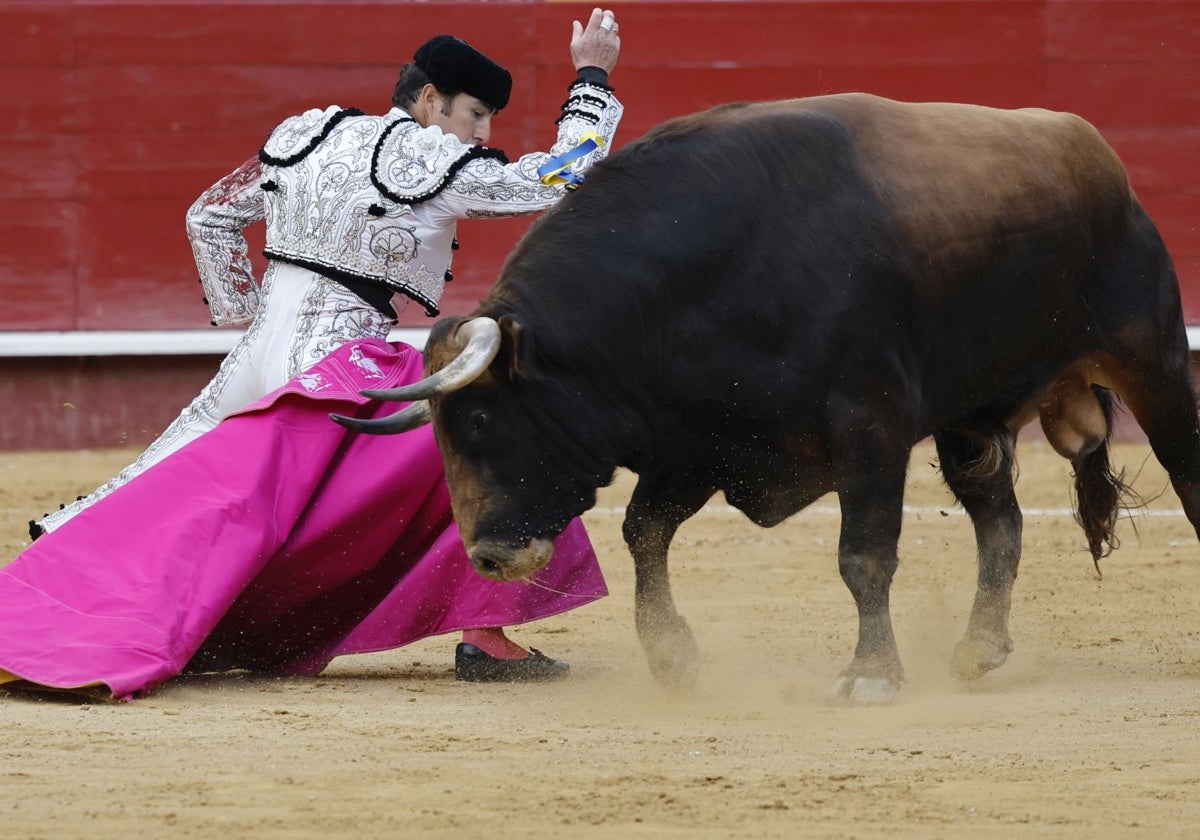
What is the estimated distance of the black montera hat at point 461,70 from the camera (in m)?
3.88

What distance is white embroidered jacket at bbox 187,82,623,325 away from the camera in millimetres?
3748

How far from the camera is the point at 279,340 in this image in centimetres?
398

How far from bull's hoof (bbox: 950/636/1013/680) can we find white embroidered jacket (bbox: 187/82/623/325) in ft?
3.96

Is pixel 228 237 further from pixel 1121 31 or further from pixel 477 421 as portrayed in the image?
pixel 1121 31

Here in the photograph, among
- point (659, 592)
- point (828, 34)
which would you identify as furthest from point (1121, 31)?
point (659, 592)

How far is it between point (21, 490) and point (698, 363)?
394 cm

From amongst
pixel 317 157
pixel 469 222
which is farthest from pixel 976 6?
pixel 317 157

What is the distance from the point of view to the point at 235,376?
402 cm

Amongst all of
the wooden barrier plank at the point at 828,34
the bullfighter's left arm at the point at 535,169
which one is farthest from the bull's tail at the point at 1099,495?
the wooden barrier plank at the point at 828,34

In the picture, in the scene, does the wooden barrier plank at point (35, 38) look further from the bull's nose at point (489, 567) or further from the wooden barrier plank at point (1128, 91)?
the bull's nose at point (489, 567)

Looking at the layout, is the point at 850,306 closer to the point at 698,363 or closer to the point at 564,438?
the point at 698,363

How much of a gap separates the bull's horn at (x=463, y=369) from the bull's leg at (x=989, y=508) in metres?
1.29

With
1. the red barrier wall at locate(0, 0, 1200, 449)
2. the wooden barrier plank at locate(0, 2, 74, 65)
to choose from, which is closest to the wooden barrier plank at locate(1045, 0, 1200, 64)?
the red barrier wall at locate(0, 0, 1200, 449)

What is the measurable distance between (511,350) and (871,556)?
795mm
